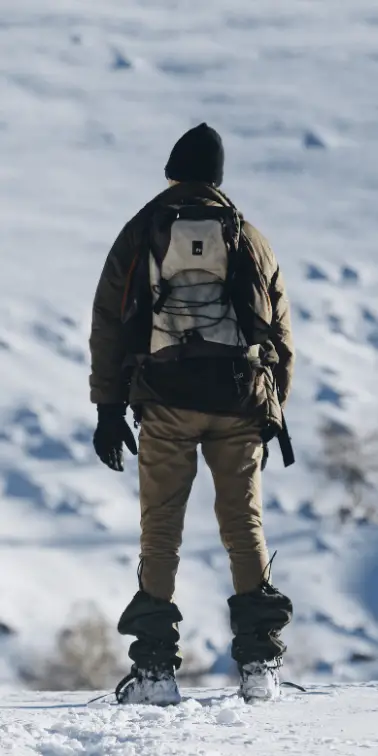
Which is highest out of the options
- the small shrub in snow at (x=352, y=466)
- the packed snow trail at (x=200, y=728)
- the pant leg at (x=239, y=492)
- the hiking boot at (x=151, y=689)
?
the small shrub in snow at (x=352, y=466)

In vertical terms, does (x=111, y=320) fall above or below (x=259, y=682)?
above

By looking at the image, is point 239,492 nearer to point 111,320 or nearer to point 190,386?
point 190,386

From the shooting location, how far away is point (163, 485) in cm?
372

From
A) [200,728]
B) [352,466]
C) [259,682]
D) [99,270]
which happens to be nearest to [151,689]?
[259,682]

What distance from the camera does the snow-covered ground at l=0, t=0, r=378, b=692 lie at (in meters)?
60.0

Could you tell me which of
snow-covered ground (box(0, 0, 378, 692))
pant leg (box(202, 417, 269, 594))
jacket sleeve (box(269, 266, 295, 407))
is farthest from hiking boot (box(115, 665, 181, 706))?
snow-covered ground (box(0, 0, 378, 692))

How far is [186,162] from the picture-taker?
12.6 ft

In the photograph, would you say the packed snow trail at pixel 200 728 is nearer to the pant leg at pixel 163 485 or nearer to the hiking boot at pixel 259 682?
the hiking boot at pixel 259 682

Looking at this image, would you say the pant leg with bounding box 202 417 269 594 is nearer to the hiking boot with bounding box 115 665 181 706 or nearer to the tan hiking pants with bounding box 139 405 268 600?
the tan hiking pants with bounding box 139 405 268 600

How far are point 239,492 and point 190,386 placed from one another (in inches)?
12.8

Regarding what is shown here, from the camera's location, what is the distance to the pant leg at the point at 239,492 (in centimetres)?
374

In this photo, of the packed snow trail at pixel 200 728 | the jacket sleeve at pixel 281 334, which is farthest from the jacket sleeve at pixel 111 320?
the packed snow trail at pixel 200 728

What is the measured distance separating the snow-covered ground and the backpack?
169 ft

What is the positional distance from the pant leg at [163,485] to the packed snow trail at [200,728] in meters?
0.35
